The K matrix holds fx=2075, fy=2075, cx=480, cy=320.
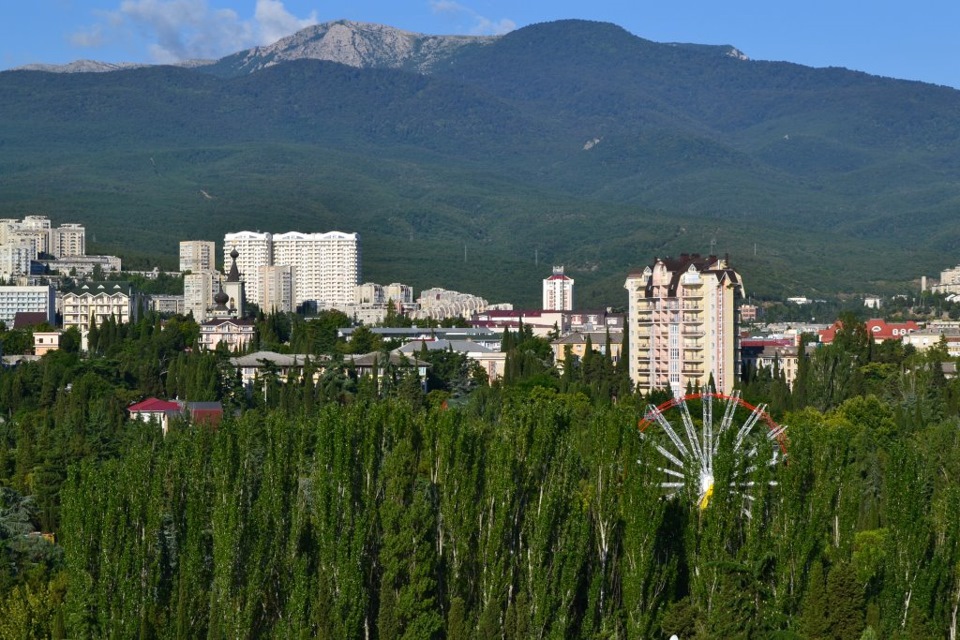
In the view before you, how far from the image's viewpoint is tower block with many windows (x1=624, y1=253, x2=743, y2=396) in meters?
71.1

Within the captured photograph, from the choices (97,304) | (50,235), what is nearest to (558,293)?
(50,235)

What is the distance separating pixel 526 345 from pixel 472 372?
5.05 metres

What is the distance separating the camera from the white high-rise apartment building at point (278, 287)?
13212 centimetres

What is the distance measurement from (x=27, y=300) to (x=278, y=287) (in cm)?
2558

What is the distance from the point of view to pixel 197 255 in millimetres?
146125

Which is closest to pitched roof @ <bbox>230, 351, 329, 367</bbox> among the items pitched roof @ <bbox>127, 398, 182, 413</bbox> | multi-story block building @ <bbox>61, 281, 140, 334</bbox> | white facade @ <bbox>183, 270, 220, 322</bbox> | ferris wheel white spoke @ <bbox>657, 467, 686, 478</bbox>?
pitched roof @ <bbox>127, 398, 182, 413</bbox>

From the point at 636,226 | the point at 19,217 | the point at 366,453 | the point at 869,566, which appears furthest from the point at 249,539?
the point at 636,226

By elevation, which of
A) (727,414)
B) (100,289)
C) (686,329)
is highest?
(100,289)

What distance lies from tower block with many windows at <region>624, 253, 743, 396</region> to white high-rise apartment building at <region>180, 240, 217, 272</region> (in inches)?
2945

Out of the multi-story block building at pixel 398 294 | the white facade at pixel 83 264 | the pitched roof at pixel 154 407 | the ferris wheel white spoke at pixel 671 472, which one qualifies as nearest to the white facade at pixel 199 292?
the white facade at pixel 83 264

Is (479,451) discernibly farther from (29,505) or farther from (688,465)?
(29,505)

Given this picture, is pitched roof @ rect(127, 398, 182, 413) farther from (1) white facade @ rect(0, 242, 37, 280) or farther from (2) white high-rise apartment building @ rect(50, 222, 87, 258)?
(2) white high-rise apartment building @ rect(50, 222, 87, 258)

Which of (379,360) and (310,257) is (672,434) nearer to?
(379,360)

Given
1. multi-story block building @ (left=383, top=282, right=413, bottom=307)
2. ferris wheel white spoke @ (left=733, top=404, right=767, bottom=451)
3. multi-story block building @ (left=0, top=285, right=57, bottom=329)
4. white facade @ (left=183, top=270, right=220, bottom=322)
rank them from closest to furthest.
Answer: ferris wheel white spoke @ (left=733, top=404, right=767, bottom=451) < multi-story block building @ (left=0, top=285, right=57, bottom=329) < white facade @ (left=183, top=270, right=220, bottom=322) < multi-story block building @ (left=383, top=282, right=413, bottom=307)
